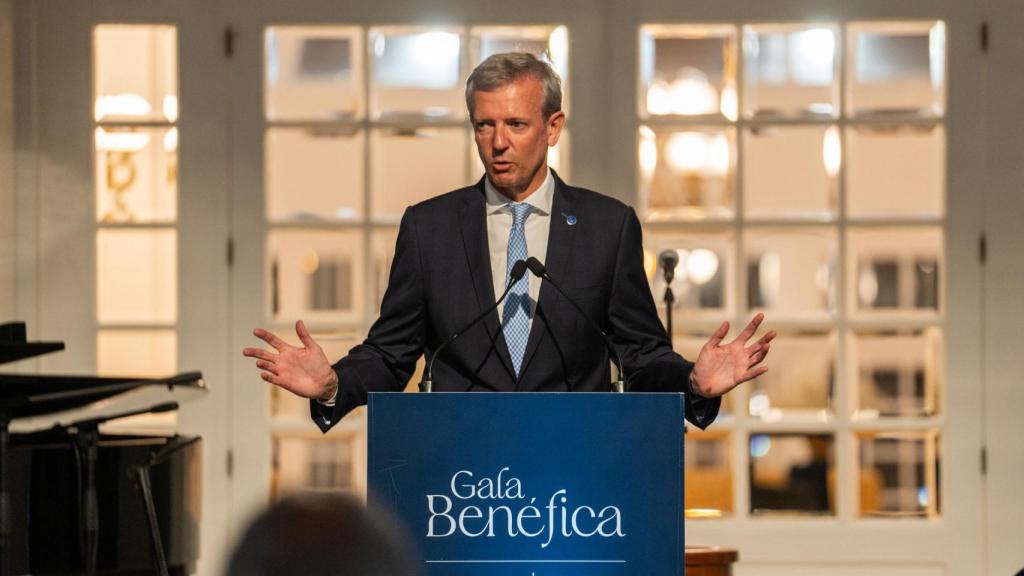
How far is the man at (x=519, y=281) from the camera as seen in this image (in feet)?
8.36

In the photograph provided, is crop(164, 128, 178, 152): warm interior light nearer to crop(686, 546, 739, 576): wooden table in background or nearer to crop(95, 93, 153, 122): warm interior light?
crop(95, 93, 153, 122): warm interior light

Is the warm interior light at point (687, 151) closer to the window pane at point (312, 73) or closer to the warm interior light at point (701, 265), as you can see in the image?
the warm interior light at point (701, 265)

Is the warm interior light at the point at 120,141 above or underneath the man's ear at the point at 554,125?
above

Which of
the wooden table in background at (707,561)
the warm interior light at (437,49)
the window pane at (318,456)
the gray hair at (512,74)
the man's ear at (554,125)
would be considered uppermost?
the warm interior light at (437,49)

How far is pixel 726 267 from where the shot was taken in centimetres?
478

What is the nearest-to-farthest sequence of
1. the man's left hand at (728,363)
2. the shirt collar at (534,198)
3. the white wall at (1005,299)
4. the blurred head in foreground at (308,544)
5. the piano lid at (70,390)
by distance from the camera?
the blurred head in foreground at (308,544)
the man's left hand at (728,363)
the shirt collar at (534,198)
the piano lid at (70,390)
the white wall at (1005,299)

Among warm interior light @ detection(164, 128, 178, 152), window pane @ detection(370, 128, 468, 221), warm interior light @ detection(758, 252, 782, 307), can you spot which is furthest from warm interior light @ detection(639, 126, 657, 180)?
warm interior light @ detection(164, 128, 178, 152)

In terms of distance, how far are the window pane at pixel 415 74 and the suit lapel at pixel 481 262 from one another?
2170mm

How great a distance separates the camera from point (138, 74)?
15.9ft

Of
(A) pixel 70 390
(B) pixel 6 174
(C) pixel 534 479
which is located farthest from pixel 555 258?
(B) pixel 6 174

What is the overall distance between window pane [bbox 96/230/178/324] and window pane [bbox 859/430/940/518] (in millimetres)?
2153

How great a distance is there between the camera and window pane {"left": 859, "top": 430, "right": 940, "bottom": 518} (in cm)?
473

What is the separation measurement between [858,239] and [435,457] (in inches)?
116

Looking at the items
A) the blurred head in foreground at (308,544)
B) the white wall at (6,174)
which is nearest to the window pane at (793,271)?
the white wall at (6,174)
